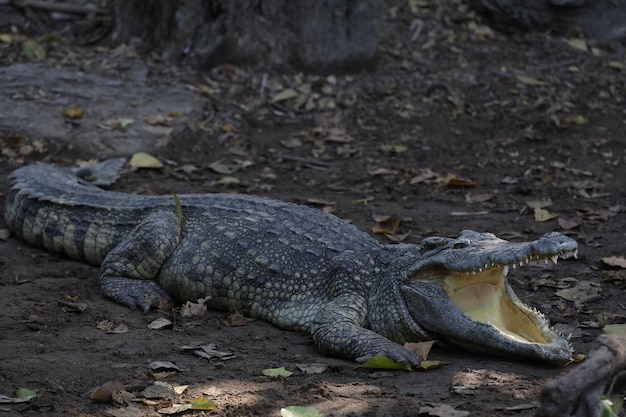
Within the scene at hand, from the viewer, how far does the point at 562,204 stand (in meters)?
7.05

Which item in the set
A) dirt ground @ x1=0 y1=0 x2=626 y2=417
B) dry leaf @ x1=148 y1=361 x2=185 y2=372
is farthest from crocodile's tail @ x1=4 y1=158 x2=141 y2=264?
dry leaf @ x1=148 y1=361 x2=185 y2=372

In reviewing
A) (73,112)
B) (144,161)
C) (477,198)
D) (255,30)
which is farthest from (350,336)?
(255,30)

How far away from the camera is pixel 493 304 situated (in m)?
4.50

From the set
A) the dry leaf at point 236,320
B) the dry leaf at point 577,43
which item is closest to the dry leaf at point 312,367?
the dry leaf at point 236,320

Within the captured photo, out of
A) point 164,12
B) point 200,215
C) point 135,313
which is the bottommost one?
point 135,313

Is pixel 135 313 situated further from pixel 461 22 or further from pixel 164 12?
pixel 461 22

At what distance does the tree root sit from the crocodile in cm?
105

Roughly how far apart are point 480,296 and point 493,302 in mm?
77

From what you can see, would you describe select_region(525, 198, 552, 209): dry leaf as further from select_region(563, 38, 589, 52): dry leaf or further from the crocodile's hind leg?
select_region(563, 38, 589, 52): dry leaf

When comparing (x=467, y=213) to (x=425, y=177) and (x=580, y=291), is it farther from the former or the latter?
(x=580, y=291)

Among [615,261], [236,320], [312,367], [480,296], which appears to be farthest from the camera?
[615,261]

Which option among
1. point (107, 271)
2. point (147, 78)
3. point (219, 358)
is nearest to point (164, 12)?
point (147, 78)

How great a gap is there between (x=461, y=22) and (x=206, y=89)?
3986mm

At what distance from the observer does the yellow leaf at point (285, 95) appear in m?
9.19
